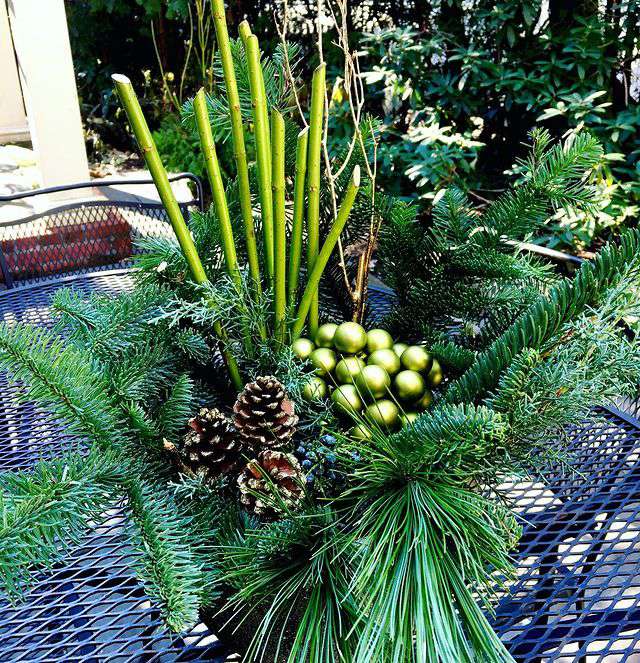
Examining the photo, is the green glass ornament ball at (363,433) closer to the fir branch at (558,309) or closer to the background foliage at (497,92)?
the fir branch at (558,309)

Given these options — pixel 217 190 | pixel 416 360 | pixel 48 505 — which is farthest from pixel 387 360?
pixel 48 505

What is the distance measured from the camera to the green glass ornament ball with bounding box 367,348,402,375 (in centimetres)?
75

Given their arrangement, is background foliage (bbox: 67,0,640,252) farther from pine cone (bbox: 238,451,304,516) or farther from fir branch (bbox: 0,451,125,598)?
fir branch (bbox: 0,451,125,598)

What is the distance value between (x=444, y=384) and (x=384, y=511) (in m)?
0.25

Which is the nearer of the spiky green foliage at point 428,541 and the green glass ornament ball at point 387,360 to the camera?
the spiky green foliage at point 428,541

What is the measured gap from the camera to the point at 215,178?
688 millimetres

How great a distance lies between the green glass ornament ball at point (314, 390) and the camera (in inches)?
27.9

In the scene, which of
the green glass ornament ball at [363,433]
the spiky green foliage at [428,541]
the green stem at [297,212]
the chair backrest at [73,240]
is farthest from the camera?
the chair backrest at [73,240]

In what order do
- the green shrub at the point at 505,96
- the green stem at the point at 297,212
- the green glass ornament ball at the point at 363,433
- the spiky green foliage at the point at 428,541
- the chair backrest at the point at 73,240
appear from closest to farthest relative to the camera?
the spiky green foliage at the point at 428,541 < the green glass ornament ball at the point at 363,433 < the green stem at the point at 297,212 < the chair backrest at the point at 73,240 < the green shrub at the point at 505,96

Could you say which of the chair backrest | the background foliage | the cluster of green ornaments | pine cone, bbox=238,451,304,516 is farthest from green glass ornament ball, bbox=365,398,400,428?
the background foliage

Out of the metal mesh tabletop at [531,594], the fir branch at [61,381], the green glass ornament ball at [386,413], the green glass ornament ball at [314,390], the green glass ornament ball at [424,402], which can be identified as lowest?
the metal mesh tabletop at [531,594]

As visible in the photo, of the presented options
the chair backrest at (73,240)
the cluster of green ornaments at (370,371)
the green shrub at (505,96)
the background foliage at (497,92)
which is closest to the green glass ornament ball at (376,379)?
the cluster of green ornaments at (370,371)

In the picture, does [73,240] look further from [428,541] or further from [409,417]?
[428,541]

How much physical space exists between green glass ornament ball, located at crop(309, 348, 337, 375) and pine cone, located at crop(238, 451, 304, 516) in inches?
4.9
